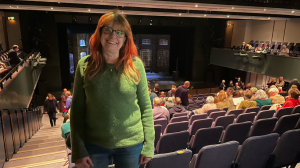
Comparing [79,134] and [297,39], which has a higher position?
[297,39]

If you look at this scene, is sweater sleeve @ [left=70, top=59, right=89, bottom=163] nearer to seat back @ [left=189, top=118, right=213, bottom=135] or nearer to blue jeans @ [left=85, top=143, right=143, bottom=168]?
blue jeans @ [left=85, top=143, right=143, bottom=168]

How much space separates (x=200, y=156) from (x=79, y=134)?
116 centimetres

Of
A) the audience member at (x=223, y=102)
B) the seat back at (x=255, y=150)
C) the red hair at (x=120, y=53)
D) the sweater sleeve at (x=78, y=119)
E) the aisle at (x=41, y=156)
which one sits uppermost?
the red hair at (x=120, y=53)

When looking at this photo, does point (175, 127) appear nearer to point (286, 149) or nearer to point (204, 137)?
point (204, 137)

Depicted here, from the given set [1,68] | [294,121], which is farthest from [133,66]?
[1,68]

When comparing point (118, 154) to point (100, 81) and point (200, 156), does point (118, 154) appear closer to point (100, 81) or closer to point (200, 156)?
point (100, 81)

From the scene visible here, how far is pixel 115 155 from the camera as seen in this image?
1225 mm

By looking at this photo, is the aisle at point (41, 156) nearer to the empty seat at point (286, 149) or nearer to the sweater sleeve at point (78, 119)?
the sweater sleeve at point (78, 119)

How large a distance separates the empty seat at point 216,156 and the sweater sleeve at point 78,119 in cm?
111

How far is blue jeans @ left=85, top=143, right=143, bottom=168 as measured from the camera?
1205mm

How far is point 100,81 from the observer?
3.79 ft

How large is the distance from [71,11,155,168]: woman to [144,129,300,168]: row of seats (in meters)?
0.54

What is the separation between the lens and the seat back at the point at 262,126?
9.78 ft

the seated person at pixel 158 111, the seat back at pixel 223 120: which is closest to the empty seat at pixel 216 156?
the seat back at pixel 223 120
